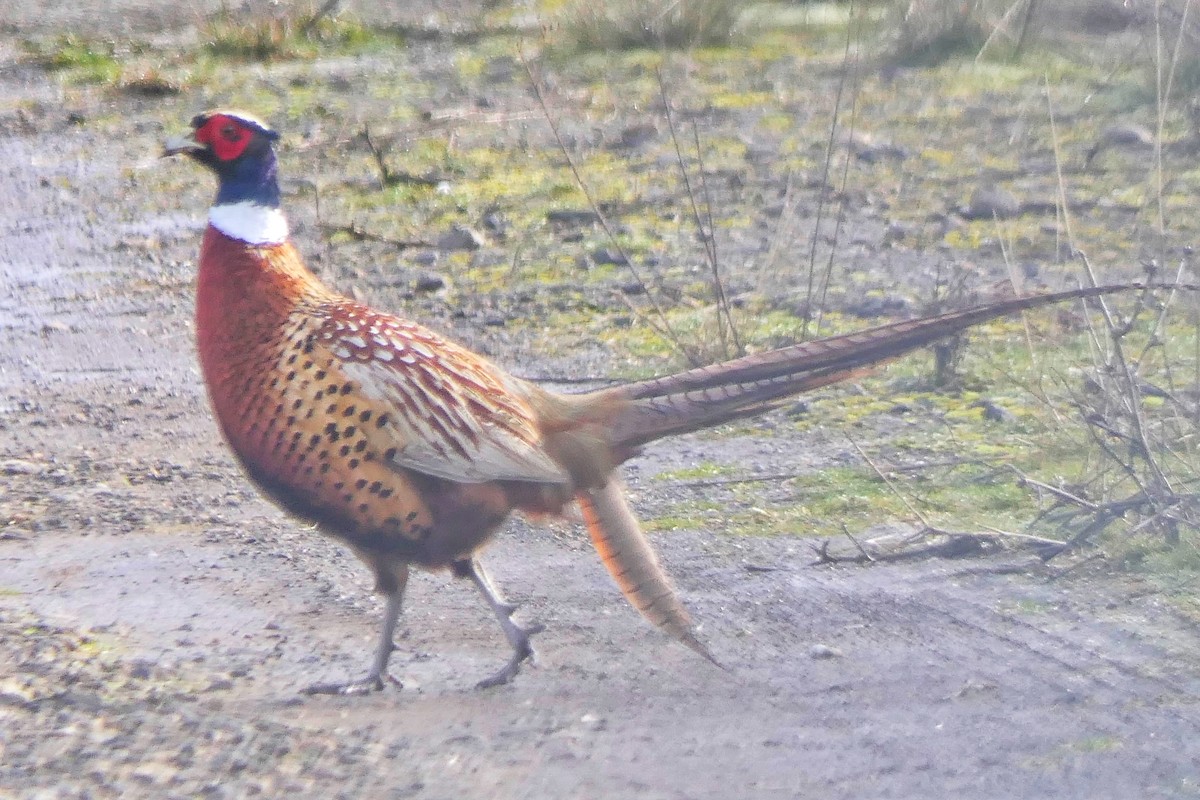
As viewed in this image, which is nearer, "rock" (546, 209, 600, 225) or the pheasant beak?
the pheasant beak

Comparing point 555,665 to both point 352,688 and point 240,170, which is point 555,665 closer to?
point 352,688

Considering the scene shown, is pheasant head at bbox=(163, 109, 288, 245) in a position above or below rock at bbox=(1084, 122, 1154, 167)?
above

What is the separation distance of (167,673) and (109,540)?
1089 millimetres

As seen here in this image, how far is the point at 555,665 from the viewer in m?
3.94

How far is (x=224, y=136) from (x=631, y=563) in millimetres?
1391

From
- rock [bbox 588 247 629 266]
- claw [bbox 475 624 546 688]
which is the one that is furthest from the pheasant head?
rock [bbox 588 247 629 266]

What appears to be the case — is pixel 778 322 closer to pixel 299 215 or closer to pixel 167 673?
pixel 299 215

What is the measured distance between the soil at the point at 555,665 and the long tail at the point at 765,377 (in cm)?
52

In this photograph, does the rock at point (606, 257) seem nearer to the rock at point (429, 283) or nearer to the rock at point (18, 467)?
the rock at point (429, 283)

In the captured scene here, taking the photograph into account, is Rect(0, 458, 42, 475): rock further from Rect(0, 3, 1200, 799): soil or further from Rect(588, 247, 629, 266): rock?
Rect(588, 247, 629, 266): rock

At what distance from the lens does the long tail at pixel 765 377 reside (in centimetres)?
382

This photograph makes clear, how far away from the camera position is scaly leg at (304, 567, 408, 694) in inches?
150

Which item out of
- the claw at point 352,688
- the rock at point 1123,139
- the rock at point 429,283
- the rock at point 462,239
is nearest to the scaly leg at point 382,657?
the claw at point 352,688

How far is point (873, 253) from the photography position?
7.39 m
